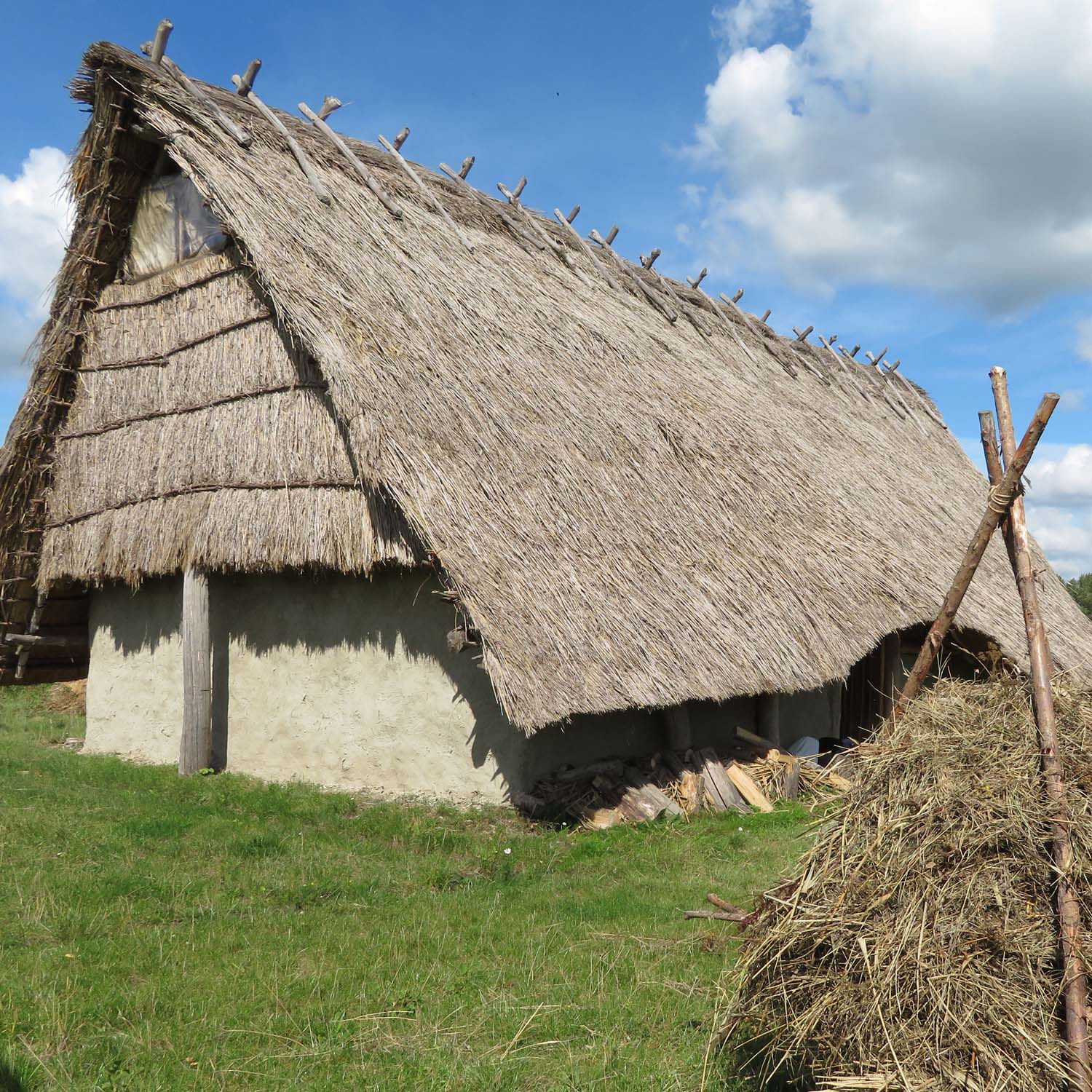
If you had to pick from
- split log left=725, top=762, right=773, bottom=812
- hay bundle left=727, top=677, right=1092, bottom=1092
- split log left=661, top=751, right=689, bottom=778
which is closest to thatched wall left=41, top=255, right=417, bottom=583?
split log left=661, top=751, right=689, bottom=778

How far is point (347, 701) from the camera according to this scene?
8578 mm

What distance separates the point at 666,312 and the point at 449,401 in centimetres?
690

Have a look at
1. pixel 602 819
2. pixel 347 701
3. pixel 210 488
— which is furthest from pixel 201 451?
pixel 602 819

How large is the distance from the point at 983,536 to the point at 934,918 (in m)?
1.34

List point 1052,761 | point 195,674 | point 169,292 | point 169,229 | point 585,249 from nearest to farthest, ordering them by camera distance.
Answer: point 1052,761 < point 195,674 < point 169,292 < point 169,229 < point 585,249

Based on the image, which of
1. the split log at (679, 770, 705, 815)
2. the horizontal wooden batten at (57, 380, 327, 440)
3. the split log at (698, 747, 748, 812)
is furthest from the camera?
the horizontal wooden batten at (57, 380, 327, 440)

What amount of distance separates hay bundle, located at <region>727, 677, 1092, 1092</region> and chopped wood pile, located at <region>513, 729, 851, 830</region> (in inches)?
156

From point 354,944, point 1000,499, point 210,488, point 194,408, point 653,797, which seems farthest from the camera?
point 194,408

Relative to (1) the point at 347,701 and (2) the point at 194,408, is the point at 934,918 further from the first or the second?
(2) the point at 194,408

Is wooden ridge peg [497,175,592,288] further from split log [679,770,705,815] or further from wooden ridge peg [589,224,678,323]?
split log [679,770,705,815]

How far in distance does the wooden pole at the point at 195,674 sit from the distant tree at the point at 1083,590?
30.5 metres

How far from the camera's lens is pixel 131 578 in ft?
30.9

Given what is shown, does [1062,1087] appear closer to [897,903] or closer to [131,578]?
[897,903]

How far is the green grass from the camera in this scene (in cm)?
373
